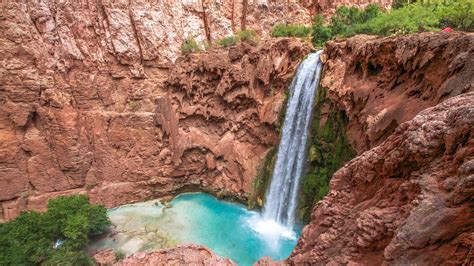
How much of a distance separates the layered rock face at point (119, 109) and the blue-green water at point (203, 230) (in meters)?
1.38

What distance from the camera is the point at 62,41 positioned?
49.0 ft

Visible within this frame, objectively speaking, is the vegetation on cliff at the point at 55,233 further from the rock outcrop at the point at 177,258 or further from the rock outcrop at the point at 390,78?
the rock outcrop at the point at 390,78

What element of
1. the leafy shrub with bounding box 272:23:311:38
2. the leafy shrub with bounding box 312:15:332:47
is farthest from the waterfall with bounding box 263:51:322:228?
the leafy shrub with bounding box 272:23:311:38

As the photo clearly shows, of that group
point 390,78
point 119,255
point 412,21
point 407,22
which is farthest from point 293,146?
point 119,255

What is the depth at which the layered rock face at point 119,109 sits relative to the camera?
1377 centimetres

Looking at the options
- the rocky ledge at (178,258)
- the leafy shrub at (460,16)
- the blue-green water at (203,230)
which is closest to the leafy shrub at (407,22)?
the leafy shrub at (460,16)

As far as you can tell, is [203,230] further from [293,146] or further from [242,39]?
[242,39]

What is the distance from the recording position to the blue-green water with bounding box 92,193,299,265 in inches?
459

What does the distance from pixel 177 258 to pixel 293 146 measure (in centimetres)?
949

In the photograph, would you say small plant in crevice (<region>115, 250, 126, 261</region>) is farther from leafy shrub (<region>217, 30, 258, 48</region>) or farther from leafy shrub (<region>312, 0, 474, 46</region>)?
leafy shrub (<region>312, 0, 474, 46</region>)

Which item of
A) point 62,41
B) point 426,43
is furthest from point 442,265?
point 62,41

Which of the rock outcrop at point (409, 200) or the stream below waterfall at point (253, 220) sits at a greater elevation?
the rock outcrop at point (409, 200)

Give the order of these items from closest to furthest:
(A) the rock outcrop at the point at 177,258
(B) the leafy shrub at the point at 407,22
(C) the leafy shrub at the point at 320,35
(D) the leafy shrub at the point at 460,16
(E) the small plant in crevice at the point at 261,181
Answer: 1. (A) the rock outcrop at the point at 177,258
2. (D) the leafy shrub at the point at 460,16
3. (B) the leafy shrub at the point at 407,22
4. (E) the small plant in crevice at the point at 261,181
5. (C) the leafy shrub at the point at 320,35

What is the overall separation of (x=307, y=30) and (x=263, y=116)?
7.89 m
